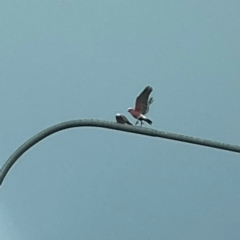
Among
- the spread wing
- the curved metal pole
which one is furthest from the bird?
the curved metal pole

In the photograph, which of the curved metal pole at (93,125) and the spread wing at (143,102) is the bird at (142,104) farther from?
the curved metal pole at (93,125)

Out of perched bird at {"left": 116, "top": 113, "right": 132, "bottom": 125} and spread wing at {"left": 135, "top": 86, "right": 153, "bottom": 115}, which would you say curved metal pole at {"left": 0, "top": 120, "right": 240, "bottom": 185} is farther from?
spread wing at {"left": 135, "top": 86, "right": 153, "bottom": 115}

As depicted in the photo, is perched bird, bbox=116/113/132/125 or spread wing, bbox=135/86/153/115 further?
spread wing, bbox=135/86/153/115

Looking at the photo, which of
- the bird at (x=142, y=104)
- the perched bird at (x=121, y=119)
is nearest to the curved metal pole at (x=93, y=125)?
the perched bird at (x=121, y=119)

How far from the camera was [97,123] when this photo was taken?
10336 mm

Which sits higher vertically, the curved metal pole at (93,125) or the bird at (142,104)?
the bird at (142,104)

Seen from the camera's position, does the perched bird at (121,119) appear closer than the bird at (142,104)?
Yes

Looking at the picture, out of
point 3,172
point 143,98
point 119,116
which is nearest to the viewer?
point 3,172

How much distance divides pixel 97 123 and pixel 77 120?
34cm

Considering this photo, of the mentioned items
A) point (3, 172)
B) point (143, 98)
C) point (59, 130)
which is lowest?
point (3, 172)

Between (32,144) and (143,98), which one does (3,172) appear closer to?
(32,144)

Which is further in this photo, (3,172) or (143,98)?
(143,98)

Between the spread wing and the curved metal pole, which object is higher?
the spread wing

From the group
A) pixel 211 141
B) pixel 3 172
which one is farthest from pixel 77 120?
pixel 211 141
